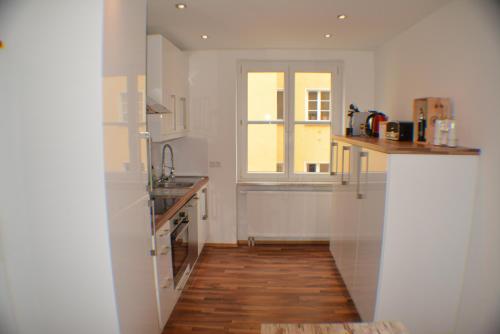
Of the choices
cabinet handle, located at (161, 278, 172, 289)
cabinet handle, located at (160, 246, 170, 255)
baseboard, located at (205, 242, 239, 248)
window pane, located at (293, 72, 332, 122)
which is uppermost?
window pane, located at (293, 72, 332, 122)

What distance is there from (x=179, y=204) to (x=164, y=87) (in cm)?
113

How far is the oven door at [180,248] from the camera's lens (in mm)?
2852

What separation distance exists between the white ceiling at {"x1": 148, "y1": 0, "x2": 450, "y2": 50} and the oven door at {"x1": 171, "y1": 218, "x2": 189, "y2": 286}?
177 centimetres

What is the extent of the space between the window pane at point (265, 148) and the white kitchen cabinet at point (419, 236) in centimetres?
206

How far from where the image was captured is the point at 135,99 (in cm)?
188

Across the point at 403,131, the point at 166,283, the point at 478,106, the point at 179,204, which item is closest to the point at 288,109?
the point at 403,131

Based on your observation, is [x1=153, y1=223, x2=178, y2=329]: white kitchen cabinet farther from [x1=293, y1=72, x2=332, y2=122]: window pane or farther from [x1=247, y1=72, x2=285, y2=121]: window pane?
[x1=293, y1=72, x2=332, y2=122]: window pane

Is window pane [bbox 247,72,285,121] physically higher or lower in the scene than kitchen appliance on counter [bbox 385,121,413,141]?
higher

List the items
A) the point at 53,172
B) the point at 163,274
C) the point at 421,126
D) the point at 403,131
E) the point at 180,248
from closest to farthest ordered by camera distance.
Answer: the point at 53,172 < the point at 163,274 < the point at 421,126 < the point at 403,131 < the point at 180,248

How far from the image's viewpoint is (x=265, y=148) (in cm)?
450

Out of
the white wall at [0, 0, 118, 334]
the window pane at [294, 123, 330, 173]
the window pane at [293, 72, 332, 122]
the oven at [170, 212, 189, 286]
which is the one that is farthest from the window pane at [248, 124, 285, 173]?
the white wall at [0, 0, 118, 334]

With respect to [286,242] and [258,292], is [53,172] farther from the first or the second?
[286,242]

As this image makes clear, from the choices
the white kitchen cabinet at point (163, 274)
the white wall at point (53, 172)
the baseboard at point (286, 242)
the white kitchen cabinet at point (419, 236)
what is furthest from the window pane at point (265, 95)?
the white wall at point (53, 172)

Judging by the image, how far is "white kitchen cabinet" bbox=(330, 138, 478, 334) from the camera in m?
2.18
